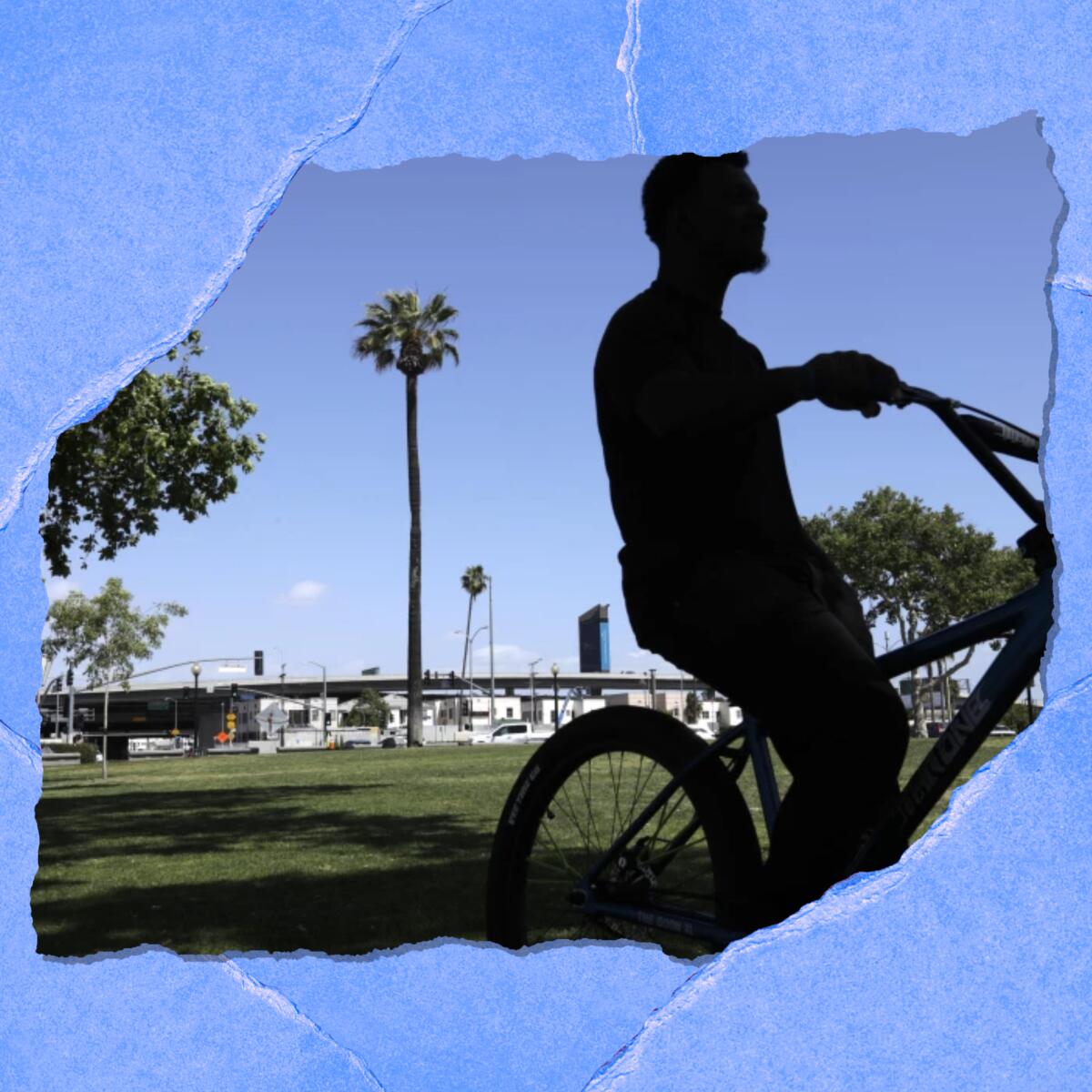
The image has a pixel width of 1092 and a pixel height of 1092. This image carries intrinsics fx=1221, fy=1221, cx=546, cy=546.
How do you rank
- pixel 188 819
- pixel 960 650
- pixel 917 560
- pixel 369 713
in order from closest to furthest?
pixel 960 650 → pixel 188 819 → pixel 917 560 → pixel 369 713

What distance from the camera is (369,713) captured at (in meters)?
73.8

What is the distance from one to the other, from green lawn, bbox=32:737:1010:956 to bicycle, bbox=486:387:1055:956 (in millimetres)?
176

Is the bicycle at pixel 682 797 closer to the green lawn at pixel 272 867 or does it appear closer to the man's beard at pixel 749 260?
the green lawn at pixel 272 867

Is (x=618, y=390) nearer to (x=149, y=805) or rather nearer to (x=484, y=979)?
(x=484, y=979)

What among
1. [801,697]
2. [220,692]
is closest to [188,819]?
[801,697]

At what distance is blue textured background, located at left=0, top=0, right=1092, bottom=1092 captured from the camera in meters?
2.02

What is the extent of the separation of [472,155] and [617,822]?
4.65 feet

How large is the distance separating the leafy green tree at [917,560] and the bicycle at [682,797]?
93.9 feet

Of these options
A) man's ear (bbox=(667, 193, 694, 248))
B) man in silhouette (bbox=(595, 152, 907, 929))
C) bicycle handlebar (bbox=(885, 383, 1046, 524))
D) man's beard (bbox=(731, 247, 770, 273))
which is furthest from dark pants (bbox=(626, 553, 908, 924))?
man's ear (bbox=(667, 193, 694, 248))

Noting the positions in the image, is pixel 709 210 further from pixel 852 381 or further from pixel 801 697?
pixel 801 697

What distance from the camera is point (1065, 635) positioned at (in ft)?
6.71

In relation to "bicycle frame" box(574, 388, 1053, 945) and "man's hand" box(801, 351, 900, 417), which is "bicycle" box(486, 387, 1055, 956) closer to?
"bicycle frame" box(574, 388, 1053, 945)

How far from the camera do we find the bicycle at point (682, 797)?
2045 mm

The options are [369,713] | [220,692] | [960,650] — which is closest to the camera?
[960,650]
